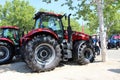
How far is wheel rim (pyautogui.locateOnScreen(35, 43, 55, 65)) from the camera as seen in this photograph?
12.3 metres

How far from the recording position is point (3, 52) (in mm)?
15570

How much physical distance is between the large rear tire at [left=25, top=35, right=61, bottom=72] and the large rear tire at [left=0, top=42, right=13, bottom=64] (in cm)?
353

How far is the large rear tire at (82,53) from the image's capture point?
13303 mm

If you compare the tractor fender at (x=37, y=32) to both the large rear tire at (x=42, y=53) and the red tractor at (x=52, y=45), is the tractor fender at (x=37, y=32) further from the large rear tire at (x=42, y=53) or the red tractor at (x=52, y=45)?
the large rear tire at (x=42, y=53)

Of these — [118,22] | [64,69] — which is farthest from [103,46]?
[118,22]

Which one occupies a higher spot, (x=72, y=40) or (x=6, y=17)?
(x=6, y=17)

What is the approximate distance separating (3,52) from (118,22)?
40.5 m

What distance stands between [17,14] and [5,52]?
23688 millimetres

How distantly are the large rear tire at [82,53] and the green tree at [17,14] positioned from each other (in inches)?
953

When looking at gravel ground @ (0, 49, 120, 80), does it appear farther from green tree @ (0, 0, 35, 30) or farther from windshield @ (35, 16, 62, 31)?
green tree @ (0, 0, 35, 30)

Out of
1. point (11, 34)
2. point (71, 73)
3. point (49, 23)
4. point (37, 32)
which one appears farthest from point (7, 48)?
point (71, 73)

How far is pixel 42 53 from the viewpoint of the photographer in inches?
491

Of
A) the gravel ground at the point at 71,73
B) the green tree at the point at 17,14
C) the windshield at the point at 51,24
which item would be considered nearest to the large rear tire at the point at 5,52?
the gravel ground at the point at 71,73

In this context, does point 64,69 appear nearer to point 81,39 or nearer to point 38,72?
point 38,72
